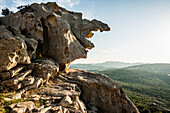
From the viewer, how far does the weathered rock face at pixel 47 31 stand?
16281 mm

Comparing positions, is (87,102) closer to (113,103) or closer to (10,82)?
(113,103)

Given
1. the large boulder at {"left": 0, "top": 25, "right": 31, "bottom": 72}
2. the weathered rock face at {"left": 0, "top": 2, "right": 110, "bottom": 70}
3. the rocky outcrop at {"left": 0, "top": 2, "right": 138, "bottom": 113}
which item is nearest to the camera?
the rocky outcrop at {"left": 0, "top": 2, "right": 138, "bottom": 113}

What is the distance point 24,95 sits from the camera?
10.4 metres

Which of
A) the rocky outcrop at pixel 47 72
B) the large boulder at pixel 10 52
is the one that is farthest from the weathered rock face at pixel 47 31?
the large boulder at pixel 10 52

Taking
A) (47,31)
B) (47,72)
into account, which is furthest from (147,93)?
(47,31)

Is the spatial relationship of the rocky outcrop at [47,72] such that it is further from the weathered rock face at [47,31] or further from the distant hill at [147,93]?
the distant hill at [147,93]

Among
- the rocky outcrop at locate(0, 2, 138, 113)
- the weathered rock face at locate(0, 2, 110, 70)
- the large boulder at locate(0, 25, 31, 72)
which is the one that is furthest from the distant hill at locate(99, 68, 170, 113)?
the large boulder at locate(0, 25, 31, 72)

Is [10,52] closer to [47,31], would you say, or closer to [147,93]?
[47,31]

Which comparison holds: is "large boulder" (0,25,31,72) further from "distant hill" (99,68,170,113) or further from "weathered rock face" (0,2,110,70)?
"distant hill" (99,68,170,113)

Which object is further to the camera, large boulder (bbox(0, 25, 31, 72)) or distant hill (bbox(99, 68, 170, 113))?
distant hill (bbox(99, 68, 170, 113))

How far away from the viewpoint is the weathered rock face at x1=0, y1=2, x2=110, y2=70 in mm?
16281

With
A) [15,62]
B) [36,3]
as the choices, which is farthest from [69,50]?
[36,3]

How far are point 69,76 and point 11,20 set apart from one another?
15195mm

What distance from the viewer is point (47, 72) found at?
14.5 m
